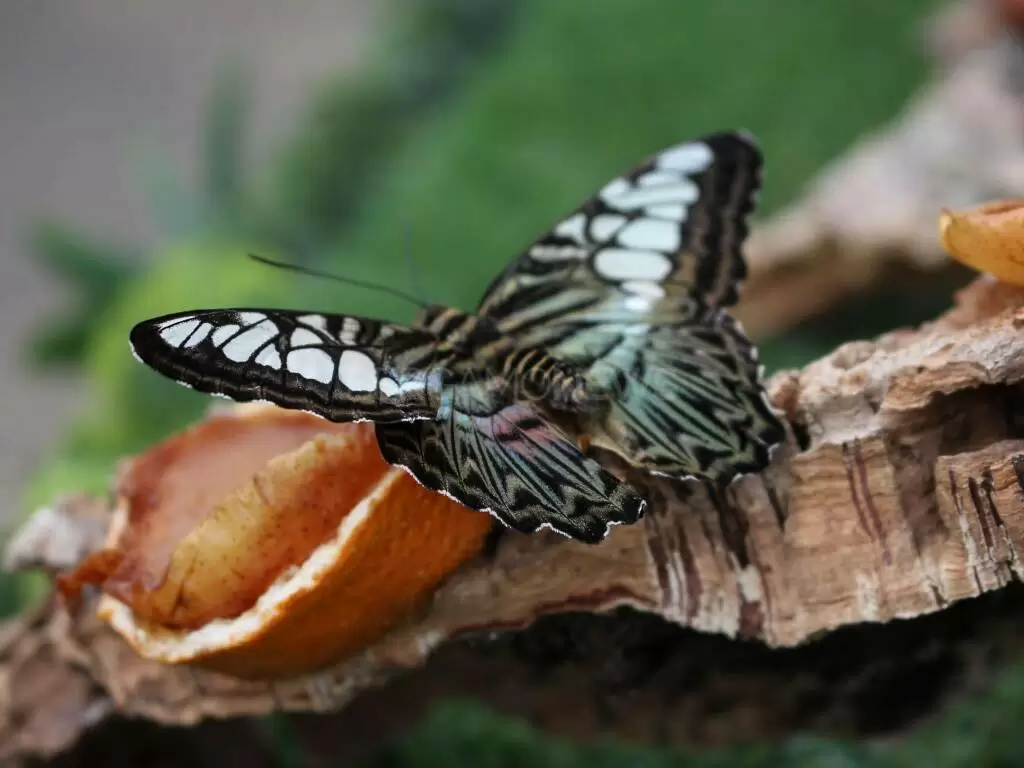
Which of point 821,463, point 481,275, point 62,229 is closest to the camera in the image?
point 821,463

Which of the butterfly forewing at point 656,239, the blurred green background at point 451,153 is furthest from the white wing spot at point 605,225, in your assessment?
the blurred green background at point 451,153

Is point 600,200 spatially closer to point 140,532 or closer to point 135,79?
point 140,532

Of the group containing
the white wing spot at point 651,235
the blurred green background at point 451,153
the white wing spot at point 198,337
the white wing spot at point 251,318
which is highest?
the blurred green background at point 451,153

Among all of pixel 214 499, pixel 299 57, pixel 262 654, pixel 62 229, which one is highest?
pixel 299 57

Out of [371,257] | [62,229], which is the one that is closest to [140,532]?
[371,257]

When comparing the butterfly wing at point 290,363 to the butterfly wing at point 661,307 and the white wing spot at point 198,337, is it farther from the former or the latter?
the butterfly wing at point 661,307

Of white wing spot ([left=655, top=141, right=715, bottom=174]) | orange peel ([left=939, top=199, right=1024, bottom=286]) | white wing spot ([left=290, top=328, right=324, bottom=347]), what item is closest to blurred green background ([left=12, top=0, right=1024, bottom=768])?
white wing spot ([left=655, top=141, right=715, bottom=174])

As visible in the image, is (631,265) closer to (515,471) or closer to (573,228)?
(573,228)
